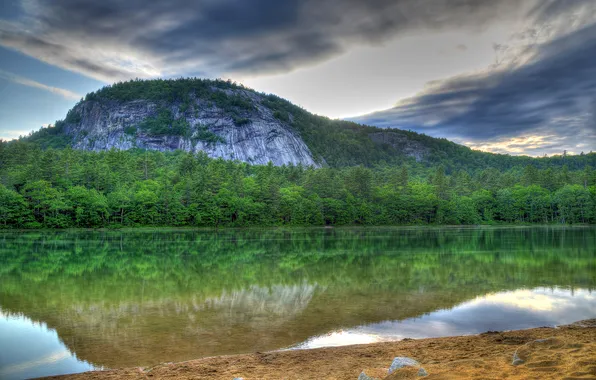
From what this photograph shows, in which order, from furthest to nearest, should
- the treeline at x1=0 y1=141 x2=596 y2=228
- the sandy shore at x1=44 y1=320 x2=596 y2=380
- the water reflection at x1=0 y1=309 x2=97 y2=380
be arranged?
the treeline at x1=0 y1=141 x2=596 y2=228 → the water reflection at x1=0 y1=309 x2=97 y2=380 → the sandy shore at x1=44 y1=320 x2=596 y2=380

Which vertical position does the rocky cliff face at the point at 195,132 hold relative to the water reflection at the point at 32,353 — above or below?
above

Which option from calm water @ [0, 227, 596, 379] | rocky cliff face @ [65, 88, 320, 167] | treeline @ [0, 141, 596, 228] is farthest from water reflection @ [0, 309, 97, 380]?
rocky cliff face @ [65, 88, 320, 167]

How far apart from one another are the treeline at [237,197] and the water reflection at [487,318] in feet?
221

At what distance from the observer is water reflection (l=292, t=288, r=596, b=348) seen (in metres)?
11.3

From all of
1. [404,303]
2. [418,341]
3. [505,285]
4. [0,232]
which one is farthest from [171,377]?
[0,232]

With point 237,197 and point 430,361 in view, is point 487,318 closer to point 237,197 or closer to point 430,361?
point 430,361

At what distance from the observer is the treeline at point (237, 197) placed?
71.8 meters

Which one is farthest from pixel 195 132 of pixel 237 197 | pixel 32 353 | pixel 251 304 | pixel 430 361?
pixel 430 361

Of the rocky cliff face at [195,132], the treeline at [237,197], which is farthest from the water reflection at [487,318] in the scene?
the rocky cliff face at [195,132]

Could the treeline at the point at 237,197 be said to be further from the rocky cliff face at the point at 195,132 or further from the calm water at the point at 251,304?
the rocky cliff face at the point at 195,132

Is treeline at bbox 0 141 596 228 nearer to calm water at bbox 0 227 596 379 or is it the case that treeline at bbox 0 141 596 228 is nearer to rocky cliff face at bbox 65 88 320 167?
calm water at bbox 0 227 596 379

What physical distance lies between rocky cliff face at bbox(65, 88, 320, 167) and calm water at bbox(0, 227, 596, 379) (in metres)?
152

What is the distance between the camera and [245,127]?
617ft

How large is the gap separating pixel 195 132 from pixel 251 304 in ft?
586
